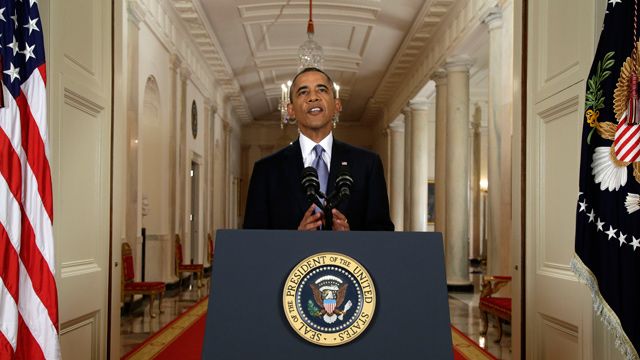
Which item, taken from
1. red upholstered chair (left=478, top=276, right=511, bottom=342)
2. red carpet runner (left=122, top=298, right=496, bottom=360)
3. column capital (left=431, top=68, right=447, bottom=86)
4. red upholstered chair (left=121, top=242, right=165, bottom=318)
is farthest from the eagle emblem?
column capital (left=431, top=68, right=447, bottom=86)

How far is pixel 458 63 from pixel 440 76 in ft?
2.68

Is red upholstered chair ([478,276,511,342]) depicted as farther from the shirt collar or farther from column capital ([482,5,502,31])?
the shirt collar

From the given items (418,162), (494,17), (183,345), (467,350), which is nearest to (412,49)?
(418,162)

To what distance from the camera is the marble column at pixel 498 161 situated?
9.16 metres

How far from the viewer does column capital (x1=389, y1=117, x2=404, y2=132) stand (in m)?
20.7

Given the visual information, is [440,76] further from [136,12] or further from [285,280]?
[285,280]

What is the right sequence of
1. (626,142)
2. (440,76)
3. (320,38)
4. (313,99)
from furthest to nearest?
(320,38), (440,76), (313,99), (626,142)

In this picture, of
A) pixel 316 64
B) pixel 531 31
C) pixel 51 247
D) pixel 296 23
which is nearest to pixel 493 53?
pixel 316 64

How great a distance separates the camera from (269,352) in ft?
5.76

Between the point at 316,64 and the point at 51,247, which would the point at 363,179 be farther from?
the point at 316,64

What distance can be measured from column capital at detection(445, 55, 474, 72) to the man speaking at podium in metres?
10.1

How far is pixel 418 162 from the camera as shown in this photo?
55.8ft

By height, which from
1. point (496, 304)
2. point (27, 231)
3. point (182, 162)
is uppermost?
point (182, 162)

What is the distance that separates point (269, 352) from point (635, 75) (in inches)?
65.8
